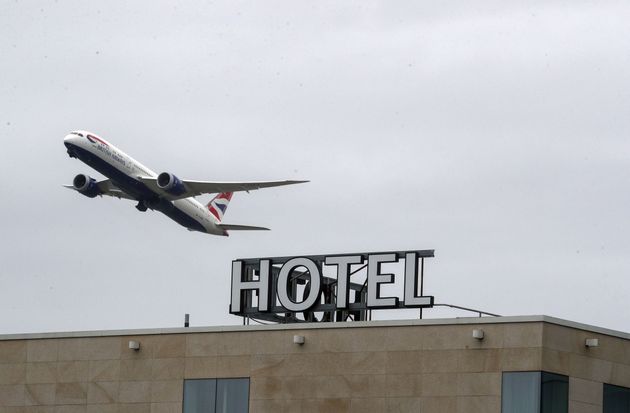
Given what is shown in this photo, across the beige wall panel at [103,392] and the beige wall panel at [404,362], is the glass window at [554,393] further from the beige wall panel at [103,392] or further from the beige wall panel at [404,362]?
the beige wall panel at [103,392]


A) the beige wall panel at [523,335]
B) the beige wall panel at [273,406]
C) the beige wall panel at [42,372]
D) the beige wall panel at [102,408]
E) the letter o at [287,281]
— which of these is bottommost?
the beige wall panel at [102,408]

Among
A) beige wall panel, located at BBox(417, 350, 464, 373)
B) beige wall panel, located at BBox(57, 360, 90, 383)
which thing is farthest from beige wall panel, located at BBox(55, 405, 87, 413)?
beige wall panel, located at BBox(417, 350, 464, 373)

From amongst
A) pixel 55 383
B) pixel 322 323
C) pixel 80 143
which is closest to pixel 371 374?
pixel 322 323

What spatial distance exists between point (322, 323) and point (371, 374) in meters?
2.93

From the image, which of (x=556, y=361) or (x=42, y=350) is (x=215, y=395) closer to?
(x=42, y=350)

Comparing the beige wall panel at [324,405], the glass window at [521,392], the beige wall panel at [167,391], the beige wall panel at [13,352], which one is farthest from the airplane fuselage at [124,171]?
the glass window at [521,392]

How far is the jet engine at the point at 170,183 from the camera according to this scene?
342ft

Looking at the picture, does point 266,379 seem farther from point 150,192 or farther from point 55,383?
point 150,192

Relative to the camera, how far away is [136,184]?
106562 mm

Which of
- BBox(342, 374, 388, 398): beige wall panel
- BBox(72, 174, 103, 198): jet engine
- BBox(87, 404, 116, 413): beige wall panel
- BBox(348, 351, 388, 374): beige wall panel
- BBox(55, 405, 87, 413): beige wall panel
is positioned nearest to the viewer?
BBox(342, 374, 388, 398): beige wall panel

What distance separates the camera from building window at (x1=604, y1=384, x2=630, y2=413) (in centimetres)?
5007

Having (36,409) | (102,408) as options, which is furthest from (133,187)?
(102,408)

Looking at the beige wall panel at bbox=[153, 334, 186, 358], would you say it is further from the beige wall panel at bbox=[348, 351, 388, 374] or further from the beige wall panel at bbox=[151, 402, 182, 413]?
the beige wall panel at bbox=[348, 351, 388, 374]

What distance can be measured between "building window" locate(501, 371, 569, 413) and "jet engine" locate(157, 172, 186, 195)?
58.9 metres
